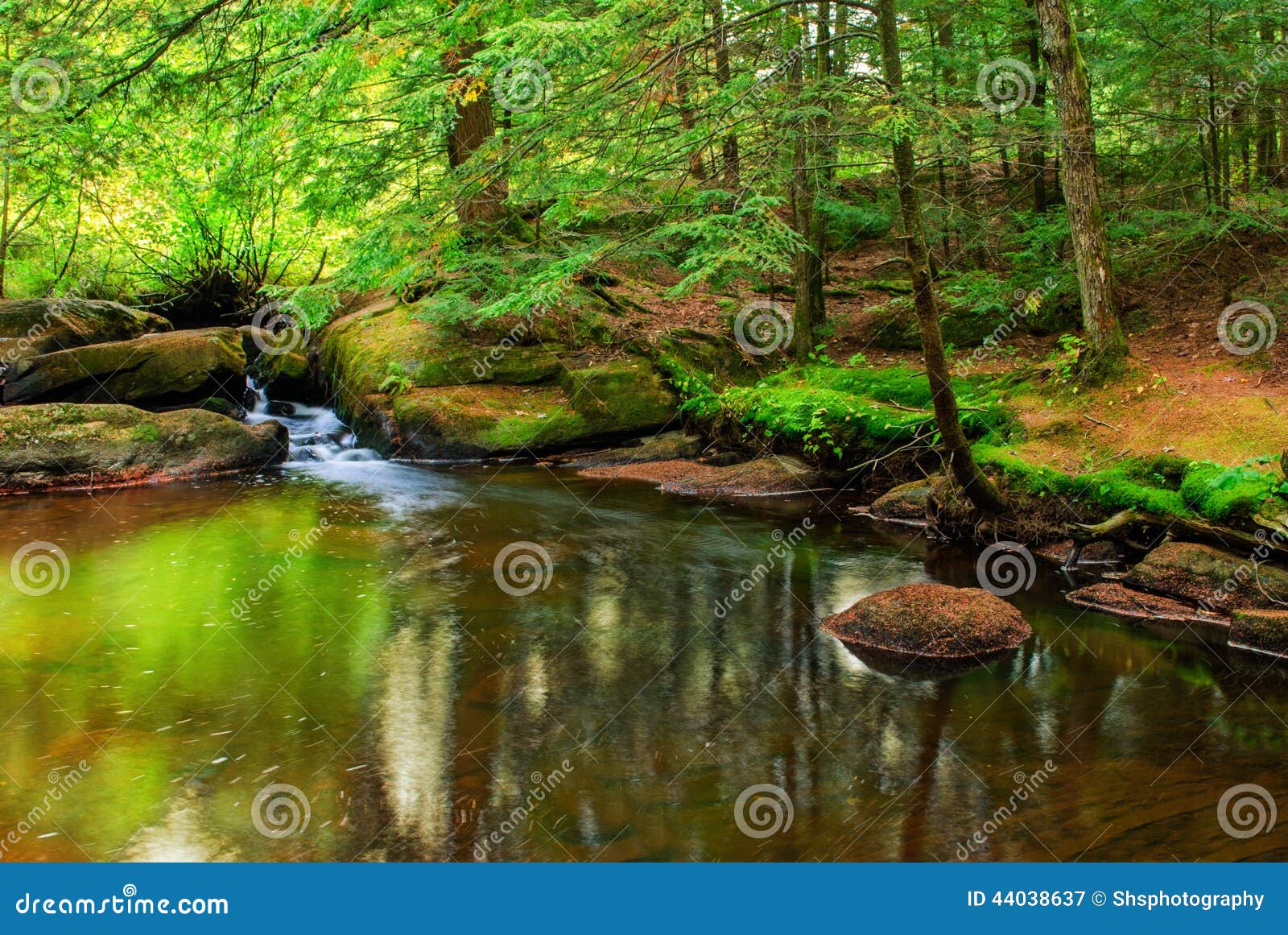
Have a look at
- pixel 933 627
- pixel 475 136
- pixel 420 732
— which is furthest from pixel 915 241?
pixel 475 136

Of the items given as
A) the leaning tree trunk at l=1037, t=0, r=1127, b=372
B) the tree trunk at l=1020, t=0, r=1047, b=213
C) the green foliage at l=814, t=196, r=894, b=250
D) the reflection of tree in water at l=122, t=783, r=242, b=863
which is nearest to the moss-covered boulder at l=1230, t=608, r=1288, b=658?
the leaning tree trunk at l=1037, t=0, r=1127, b=372

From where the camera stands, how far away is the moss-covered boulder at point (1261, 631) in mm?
6578

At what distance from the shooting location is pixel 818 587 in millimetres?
8344

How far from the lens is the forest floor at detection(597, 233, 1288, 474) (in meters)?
8.80

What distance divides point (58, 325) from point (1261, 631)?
679 inches

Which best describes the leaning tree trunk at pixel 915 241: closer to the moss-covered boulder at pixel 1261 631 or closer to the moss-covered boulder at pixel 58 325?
the moss-covered boulder at pixel 1261 631

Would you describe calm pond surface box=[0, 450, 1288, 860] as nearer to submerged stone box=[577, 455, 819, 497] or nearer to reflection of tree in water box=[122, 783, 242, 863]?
reflection of tree in water box=[122, 783, 242, 863]

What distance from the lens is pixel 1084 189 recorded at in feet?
31.8

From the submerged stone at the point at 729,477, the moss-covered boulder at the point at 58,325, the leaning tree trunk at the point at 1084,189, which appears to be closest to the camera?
the leaning tree trunk at the point at 1084,189

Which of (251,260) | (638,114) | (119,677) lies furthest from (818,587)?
(251,260)

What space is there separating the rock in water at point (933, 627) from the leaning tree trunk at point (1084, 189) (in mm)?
4287

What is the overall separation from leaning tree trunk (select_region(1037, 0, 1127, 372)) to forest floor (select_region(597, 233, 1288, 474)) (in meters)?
0.49

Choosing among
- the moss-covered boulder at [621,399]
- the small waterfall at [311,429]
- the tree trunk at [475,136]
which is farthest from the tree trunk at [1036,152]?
the small waterfall at [311,429]

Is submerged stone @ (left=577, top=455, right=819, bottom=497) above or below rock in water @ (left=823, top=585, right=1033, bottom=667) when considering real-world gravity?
above
